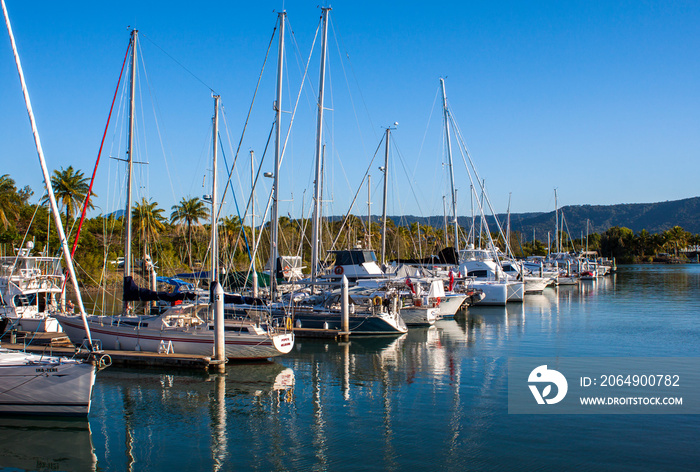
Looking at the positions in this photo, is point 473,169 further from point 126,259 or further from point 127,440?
point 127,440

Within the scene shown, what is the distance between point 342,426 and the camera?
1512 cm

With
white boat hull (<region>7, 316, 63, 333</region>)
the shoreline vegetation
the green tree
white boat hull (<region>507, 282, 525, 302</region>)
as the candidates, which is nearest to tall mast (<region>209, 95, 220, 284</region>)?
the shoreline vegetation

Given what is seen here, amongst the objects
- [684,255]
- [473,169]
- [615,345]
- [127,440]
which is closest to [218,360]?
[127,440]

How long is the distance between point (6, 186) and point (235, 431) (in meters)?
46.6

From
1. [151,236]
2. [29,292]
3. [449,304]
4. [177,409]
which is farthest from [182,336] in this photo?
[151,236]

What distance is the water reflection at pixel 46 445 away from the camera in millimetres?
12891

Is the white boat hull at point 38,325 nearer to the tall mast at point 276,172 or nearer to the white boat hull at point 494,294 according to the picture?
the tall mast at point 276,172

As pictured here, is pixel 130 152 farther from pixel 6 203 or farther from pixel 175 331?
pixel 6 203

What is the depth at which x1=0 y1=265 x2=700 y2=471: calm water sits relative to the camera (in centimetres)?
1289

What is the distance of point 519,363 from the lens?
76.2 feet

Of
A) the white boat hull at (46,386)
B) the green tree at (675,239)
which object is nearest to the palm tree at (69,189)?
the white boat hull at (46,386)

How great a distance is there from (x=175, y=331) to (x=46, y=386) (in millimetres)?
7488

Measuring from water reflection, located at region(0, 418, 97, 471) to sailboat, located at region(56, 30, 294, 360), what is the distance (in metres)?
6.91

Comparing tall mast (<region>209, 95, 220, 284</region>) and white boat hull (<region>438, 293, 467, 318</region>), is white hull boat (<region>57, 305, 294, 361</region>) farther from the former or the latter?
white boat hull (<region>438, 293, 467, 318</region>)
